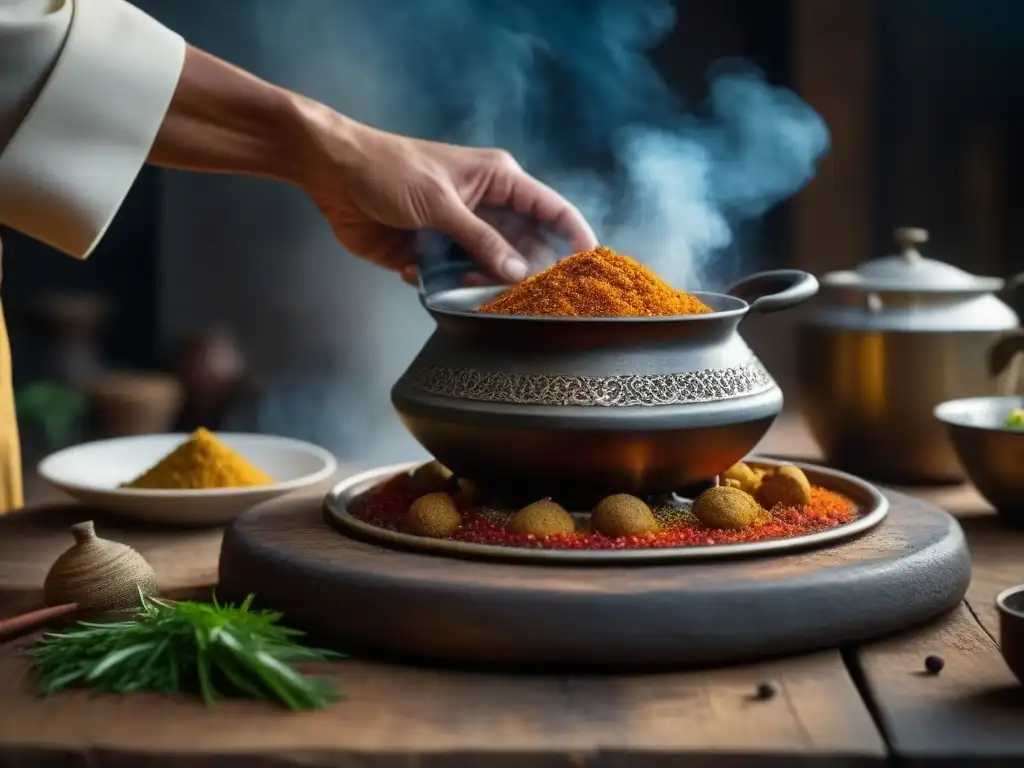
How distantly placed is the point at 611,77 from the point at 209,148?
345 cm

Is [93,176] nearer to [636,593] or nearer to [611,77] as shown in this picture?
[636,593]

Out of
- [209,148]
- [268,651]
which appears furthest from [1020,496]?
[209,148]

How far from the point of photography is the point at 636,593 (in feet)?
3.56

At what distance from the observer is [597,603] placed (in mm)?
1078

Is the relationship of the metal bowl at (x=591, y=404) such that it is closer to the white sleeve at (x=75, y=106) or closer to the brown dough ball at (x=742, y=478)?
the brown dough ball at (x=742, y=478)

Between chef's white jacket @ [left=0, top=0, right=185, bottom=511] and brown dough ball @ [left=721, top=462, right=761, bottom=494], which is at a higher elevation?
chef's white jacket @ [left=0, top=0, right=185, bottom=511]

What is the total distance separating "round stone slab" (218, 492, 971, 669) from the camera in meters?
1.08

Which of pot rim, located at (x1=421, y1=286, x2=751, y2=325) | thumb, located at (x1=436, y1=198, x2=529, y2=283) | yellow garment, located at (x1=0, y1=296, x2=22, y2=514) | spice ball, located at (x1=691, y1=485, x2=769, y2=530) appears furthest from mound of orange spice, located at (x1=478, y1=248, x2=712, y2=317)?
yellow garment, located at (x1=0, y1=296, x2=22, y2=514)

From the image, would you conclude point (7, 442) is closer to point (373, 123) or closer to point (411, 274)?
point (411, 274)

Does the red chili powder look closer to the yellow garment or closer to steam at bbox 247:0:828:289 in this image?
the yellow garment

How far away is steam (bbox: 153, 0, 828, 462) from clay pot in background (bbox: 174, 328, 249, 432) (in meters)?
0.07

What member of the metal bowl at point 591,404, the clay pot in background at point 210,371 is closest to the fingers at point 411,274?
the metal bowl at point 591,404

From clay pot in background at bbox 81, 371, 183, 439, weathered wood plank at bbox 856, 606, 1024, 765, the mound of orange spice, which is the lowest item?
clay pot in background at bbox 81, 371, 183, 439

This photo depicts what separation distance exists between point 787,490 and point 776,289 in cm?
29
